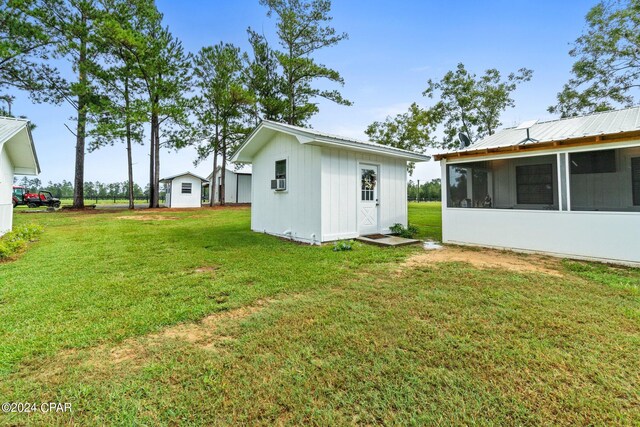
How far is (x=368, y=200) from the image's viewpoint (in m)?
8.18

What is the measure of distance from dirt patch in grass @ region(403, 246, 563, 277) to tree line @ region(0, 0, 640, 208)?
17.6 meters

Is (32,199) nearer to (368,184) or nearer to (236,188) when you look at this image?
(236,188)

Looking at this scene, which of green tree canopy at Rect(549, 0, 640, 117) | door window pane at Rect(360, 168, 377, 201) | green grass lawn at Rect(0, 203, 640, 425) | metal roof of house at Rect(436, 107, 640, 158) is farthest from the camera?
green tree canopy at Rect(549, 0, 640, 117)

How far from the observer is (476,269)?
484 centimetres

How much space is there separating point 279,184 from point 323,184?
1.85 metres

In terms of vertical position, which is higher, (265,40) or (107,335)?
(265,40)

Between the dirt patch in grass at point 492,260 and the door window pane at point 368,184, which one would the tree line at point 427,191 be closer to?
the door window pane at point 368,184

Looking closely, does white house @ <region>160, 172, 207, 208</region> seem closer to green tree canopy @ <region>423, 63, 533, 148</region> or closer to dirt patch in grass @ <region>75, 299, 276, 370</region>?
green tree canopy @ <region>423, 63, 533, 148</region>

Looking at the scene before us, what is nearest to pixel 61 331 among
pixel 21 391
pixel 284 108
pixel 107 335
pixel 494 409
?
pixel 107 335

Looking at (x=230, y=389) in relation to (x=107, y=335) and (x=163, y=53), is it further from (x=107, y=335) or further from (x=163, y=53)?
(x=163, y=53)

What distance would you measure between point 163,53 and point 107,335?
22.0 m

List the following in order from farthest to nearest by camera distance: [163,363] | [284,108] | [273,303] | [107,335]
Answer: [284,108] → [273,303] → [107,335] → [163,363]

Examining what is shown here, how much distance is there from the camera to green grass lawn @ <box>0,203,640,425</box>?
67.7 inches

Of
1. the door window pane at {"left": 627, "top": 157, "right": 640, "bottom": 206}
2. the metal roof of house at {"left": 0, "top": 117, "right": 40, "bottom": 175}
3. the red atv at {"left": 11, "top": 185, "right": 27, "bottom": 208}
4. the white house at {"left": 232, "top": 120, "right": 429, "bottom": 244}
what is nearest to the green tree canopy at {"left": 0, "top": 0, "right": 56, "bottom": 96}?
the metal roof of house at {"left": 0, "top": 117, "right": 40, "bottom": 175}
